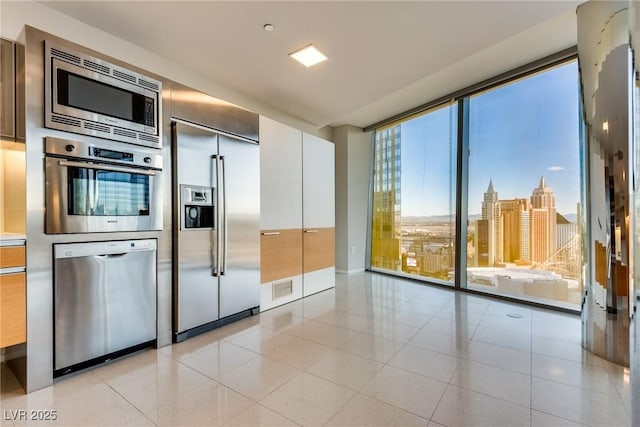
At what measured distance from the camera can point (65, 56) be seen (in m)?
1.84

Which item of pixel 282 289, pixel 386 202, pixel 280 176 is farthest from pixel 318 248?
pixel 386 202

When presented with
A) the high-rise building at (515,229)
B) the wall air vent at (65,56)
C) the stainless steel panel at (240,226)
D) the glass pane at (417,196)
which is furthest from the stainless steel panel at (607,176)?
the wall air vent at (65,56)

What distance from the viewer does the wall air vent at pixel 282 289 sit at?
337cm

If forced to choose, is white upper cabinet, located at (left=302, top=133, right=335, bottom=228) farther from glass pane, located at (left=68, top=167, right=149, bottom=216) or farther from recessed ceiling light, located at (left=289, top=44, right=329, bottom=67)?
glass pane, located at (left=68, top=167, right=149, bottom=216)

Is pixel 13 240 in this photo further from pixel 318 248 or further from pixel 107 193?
pixel 318 248

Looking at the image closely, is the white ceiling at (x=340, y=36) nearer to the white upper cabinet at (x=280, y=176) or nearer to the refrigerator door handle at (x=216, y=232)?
the white upper cabinet at (x=280, y=176)

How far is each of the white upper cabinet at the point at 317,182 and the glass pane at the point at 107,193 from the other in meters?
1.99

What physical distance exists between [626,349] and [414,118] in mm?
3985

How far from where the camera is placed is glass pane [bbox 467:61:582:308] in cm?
316

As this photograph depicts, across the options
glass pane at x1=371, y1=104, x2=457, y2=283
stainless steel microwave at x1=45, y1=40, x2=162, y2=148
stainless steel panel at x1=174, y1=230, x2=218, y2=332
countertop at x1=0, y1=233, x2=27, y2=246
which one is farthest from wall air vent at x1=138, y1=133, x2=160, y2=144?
glass pane at x1=371, y1=104, x2=457, y2=283

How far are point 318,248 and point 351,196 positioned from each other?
1806mm

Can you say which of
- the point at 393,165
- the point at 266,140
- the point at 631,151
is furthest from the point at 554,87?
the point at 266,140

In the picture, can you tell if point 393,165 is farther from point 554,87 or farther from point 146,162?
point 146,162

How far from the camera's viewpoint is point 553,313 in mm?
3154
